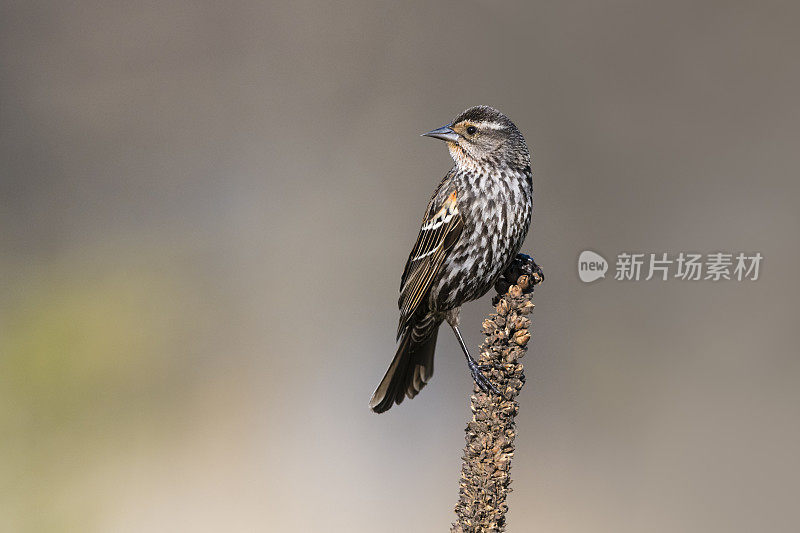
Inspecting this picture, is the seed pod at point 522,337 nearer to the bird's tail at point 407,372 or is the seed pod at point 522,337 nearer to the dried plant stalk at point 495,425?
the dried plant stalk at point 495,425

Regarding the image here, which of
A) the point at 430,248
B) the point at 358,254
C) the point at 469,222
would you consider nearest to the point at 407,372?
the point at 430,248

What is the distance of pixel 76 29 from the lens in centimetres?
612

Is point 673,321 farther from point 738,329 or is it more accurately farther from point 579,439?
point 579,439

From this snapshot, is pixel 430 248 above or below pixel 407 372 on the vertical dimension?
above

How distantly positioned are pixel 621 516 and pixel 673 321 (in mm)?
1411

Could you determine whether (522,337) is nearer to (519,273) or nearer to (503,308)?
(503,308)

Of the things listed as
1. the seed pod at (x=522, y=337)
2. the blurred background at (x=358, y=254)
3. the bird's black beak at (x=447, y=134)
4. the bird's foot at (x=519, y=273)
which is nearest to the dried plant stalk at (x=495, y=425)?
the seed pod at (x=522, y=337)

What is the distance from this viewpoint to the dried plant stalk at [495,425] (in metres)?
2.28

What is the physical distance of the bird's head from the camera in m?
2.97

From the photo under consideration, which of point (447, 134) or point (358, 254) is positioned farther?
point (358, 254)

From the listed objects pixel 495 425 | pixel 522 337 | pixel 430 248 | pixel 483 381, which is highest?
pixel 430 248

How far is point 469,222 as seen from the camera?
3.00m
